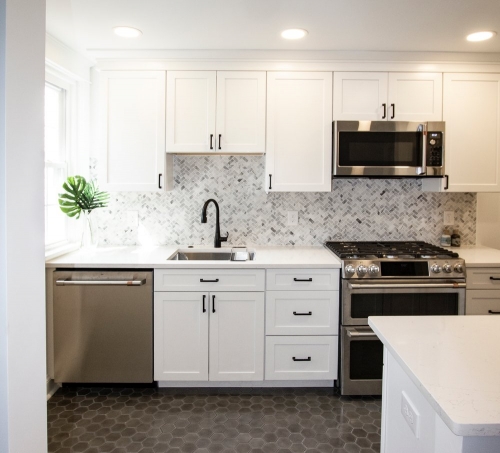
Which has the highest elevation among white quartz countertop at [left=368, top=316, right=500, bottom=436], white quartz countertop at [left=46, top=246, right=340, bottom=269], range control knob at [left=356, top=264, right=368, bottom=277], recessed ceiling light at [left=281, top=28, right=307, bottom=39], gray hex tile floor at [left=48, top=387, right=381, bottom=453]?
recessed ceiling light at [left=281, top=28, right=307, bottom=39]

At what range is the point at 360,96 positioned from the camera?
3160 millimetres

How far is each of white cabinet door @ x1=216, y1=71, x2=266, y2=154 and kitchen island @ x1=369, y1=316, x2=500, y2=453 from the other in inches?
72.7

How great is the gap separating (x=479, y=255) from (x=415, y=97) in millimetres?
1205

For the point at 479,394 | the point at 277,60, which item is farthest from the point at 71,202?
the point at 479,394

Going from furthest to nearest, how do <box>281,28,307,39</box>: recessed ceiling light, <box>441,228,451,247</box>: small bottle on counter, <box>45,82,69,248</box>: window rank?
1. <box>441,228,451,247</box>: small bottle on counter
2. <box>45,82,69,248</box>: window
3. <box>281,28,307,39</box>: recessed ceiling light

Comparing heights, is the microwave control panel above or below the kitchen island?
above

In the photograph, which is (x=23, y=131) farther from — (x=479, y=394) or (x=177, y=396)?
(x=177, y=396)

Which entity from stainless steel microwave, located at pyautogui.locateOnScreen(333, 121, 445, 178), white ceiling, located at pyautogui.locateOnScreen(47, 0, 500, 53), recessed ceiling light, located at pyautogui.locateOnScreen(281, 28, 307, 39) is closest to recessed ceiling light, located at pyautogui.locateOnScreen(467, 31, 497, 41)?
white ceiling, located at pyautogui.locateOnScreen(47, 0, 500, 53)

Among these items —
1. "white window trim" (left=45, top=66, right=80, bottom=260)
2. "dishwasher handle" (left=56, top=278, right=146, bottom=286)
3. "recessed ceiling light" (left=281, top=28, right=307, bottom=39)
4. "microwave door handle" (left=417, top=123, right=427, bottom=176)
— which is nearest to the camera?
"recessed ceiling light" (left=281, top=28, right=307, bottom=39)

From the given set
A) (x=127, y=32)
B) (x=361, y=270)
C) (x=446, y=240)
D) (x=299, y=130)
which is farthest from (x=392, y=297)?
(x=127, y=32)

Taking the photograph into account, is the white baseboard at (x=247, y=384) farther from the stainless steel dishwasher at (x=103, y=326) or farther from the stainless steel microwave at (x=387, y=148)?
the stainless steel microwave at (x=387, y=148)

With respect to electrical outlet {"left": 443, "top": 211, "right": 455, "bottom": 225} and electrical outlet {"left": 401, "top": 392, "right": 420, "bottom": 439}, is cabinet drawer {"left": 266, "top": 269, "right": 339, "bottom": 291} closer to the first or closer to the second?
electrical outlet {"left": 443, "top": 211, "right": 455, "bottom": 225}

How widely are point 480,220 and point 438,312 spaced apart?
1.09 metres

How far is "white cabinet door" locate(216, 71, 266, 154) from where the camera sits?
313cm
